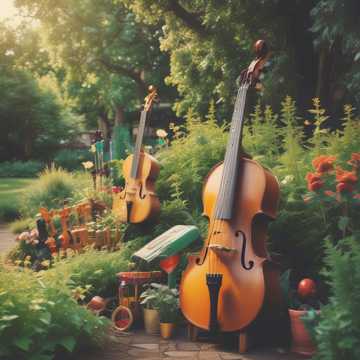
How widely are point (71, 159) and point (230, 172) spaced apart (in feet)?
101

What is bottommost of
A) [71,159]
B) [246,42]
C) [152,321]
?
[152,321]

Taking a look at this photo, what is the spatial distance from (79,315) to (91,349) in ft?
1.08

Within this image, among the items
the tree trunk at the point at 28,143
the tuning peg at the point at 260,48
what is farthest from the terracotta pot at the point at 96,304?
the tree trunk at the point at 28,143

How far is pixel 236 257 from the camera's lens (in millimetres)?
4895

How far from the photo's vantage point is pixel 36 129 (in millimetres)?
36719

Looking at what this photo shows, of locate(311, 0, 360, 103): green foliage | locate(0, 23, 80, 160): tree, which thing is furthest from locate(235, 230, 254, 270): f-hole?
locate(0, 23, 80, 160): tree

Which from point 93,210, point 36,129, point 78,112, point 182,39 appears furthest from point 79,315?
point 78,112

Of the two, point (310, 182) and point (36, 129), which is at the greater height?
point (36, 129)

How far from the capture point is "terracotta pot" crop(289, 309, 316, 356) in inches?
191

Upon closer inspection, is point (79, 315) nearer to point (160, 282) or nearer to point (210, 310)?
point (210, 310)

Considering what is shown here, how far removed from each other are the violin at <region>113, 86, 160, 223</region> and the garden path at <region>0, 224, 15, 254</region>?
3.43 m

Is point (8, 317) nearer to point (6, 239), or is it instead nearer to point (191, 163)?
point (191, 163)

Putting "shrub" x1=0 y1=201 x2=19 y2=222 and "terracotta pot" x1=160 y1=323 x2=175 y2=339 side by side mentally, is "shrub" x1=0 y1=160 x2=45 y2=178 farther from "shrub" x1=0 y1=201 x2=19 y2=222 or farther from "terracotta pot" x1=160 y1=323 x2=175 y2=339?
"terracotta pot" x1=160 y1=323 x2=175 y2=339

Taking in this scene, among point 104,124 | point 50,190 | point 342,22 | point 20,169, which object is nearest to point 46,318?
point 342,22
